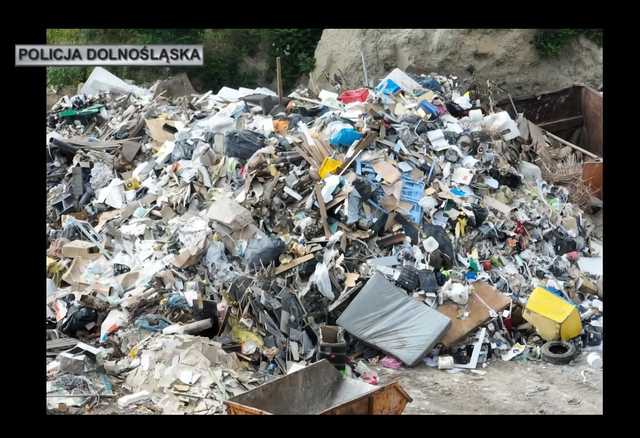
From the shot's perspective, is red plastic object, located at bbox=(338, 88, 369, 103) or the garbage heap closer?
the garbage heap

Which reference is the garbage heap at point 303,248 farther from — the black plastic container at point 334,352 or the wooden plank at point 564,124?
the wooden plank at point 564,124

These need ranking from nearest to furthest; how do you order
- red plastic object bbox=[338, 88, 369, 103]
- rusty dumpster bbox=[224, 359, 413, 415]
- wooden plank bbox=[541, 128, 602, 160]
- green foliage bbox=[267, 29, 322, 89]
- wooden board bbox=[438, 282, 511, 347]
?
rusty dumpster bbox=[224, 359, 413, 415]
wooden board bbox=[438, 282, 511, 347]
red plastic object bbox=[338, 88, 369, 103]
wooden plank bbox=[541, 128, 602, 160]
green foliage bbox=[267, 29, 322, 89]

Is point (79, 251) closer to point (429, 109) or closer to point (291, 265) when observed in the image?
point (291, 265)

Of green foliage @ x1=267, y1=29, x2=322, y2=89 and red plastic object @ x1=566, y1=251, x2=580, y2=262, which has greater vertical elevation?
green foliage @ x1=267, y1=29, x2=322, y2=89

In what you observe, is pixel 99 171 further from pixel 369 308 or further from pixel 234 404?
pixel 234 404

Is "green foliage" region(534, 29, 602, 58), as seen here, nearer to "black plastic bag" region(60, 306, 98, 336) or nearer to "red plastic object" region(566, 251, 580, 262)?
"red plastic object" region(566, 251, 580, 262)

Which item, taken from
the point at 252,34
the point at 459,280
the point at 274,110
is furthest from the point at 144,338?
the point at 252,34

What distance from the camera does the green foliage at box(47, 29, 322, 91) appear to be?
17.6 metres

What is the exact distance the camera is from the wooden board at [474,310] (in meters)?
8.29

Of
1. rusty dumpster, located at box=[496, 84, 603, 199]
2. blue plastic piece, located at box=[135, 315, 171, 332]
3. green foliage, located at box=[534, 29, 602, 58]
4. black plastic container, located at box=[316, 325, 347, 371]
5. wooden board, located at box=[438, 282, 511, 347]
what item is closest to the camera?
black plastic container, located at box=[316, 325, 347, 371]

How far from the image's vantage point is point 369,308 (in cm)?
829

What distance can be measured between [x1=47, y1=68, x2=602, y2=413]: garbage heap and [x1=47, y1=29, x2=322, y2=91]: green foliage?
5.65 m

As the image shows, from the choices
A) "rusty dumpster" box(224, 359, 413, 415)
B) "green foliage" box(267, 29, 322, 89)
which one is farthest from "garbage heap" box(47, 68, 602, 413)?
"green foliage" box(267, 29, 322, 89)

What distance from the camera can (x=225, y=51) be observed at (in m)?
18.2
